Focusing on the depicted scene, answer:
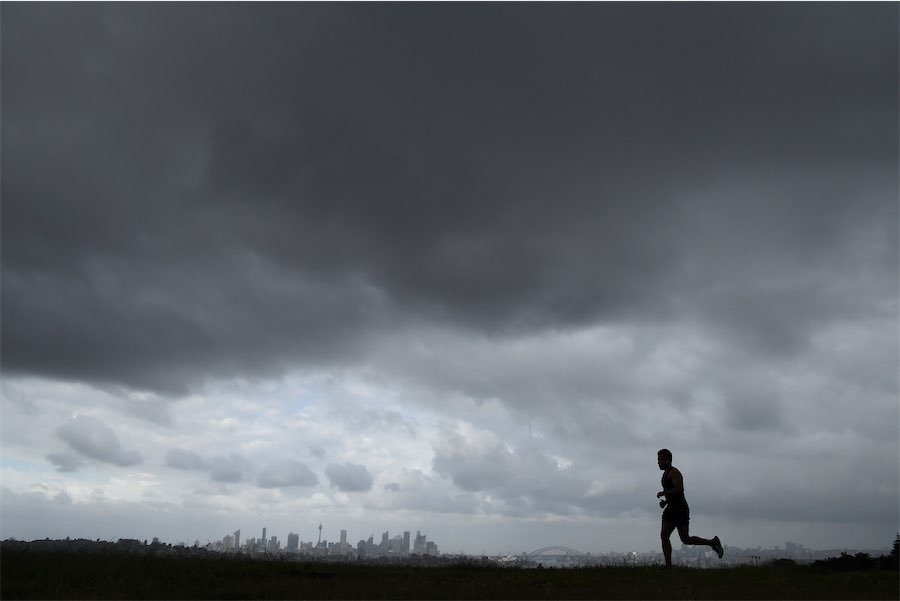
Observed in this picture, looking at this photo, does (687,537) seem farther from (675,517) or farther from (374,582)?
(374,582)

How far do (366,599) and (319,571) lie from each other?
15.9 ft

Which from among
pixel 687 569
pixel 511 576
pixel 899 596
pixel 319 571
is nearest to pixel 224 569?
pixel 319 571

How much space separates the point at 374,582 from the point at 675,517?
7.16 metres

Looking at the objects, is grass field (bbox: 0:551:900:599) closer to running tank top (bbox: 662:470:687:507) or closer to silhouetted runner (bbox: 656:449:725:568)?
silhouetted runner (bbox: 656:449:725:568)

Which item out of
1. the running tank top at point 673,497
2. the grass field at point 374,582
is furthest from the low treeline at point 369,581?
the running tank top at point 673,497

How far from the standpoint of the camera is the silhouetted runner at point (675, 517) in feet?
54.4

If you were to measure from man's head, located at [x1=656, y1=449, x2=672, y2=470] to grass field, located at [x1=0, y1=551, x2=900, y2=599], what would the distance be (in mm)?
A: 2364

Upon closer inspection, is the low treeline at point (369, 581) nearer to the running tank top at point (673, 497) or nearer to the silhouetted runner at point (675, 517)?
the silhouetted runner at point (675, 517)

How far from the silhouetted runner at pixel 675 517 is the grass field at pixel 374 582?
0.62m

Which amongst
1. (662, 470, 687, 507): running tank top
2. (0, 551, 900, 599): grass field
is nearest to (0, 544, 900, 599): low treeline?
(0, 551, 900, 599): grass field

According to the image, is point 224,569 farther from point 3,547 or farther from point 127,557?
point 3,547

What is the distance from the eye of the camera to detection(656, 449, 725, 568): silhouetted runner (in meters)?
16.6

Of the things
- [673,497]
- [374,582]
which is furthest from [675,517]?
[374,582]

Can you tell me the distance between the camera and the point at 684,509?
16.6 metres
